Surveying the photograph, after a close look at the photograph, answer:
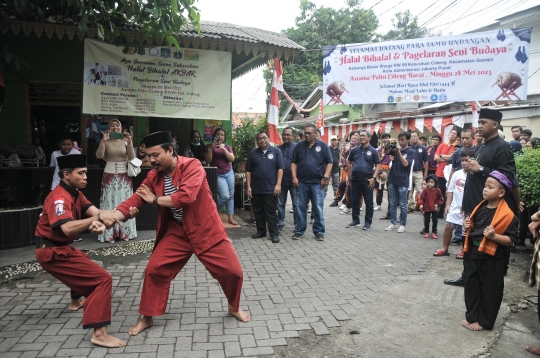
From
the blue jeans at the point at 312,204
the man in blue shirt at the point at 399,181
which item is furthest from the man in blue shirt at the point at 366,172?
the blue jeans at the point at 312,204

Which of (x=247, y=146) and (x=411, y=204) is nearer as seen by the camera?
(x=247, y=146)

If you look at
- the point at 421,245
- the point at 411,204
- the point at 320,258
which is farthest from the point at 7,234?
the point at 411,204

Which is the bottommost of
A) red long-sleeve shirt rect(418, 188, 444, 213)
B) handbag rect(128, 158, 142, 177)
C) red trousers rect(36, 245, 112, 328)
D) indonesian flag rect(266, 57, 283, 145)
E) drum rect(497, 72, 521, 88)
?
red trousers rect(36, 245, 112, 328)

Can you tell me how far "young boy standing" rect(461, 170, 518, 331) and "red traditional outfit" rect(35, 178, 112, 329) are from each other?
10.8ft

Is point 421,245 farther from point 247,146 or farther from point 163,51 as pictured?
point 163,51

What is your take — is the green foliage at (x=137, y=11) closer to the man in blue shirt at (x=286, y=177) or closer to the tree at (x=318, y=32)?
the man in blue shirt at (x=286, y=177)

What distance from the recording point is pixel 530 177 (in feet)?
19.9

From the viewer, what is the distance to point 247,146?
9.57m

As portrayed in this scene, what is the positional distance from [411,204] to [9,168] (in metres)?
8.98

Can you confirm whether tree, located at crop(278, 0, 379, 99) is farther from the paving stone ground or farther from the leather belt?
the leather belt

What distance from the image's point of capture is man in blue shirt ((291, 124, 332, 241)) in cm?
739

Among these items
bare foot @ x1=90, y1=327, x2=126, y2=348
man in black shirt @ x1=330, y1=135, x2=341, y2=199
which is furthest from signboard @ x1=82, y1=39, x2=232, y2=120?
bare foot @ x1=90, y1=327, x2=126, y2=348

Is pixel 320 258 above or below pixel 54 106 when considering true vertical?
below

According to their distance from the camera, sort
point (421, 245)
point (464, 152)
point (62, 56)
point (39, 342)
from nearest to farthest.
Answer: point (39, 342), point (464, 152), point (421, 245), point (62, 56)
